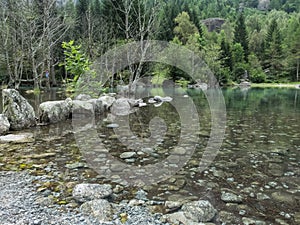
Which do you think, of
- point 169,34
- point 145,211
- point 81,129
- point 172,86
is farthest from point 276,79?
point 145,211

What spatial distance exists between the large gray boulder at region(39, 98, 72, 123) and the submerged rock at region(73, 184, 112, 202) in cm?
580

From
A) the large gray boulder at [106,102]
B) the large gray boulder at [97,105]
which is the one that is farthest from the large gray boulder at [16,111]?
the large gray boulder at [106,102]

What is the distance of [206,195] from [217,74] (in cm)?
4084

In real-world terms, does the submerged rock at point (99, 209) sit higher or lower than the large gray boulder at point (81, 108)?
lower

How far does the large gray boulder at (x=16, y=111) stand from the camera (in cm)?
742

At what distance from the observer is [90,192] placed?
3.32m

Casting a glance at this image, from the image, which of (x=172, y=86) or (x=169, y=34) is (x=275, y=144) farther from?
(x=169, y=34)

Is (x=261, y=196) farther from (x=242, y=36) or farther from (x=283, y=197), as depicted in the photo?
(x=242, y=36)

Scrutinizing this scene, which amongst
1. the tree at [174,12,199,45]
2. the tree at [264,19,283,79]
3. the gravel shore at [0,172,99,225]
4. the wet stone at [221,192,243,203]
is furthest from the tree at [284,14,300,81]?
the gravel shore at [0,172,99,225]

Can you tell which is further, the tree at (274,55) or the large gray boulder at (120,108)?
the tree at (274,55)

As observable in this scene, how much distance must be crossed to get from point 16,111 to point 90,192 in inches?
210

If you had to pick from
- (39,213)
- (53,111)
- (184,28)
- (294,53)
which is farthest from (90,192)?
(294,53)

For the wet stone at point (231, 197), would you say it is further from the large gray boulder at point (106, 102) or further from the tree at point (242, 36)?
the tree at point (242, 36)

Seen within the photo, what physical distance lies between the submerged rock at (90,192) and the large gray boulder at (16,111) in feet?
16.4
